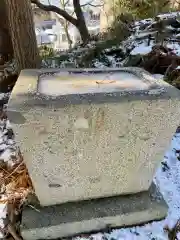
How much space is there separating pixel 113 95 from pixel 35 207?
0.97 metres

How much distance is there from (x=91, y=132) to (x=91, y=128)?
31mm

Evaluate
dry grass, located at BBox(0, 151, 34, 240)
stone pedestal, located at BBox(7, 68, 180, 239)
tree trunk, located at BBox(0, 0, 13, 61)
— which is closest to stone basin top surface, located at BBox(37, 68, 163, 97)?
stone pedestal, located at BBox(7, 68, 180, 239)

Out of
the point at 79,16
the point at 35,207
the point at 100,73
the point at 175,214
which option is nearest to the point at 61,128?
the point at 100,73

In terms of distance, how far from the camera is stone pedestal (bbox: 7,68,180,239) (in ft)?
4.35

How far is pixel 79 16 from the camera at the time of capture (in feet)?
22.0

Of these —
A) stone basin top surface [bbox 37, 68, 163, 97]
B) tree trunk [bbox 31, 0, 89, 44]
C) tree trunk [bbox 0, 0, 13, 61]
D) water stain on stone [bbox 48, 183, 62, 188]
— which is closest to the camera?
stone basin top surface [bbox 37, 68, 163, 97]

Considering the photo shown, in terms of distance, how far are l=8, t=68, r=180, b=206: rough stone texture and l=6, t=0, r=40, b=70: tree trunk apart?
2.66 feet

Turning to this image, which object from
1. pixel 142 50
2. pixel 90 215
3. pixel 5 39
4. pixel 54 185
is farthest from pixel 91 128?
pixel 142 50

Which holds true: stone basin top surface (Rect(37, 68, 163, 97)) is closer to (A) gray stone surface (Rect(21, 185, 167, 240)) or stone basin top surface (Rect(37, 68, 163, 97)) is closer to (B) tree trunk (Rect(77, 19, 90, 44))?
(A) gray stone surface (Rect(21, 185, 167, 240))

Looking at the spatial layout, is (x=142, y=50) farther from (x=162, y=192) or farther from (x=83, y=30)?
(x=83, y=30)

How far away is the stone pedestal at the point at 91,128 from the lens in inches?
52.2

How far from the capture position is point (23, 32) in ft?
7.85

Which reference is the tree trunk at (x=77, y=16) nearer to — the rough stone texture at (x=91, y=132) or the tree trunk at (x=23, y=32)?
the tree trunk at (x=23, y=32)

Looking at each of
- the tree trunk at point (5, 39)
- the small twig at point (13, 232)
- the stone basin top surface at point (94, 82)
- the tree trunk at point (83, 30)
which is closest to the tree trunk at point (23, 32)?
the stone basin top surface at point (94, 82)
